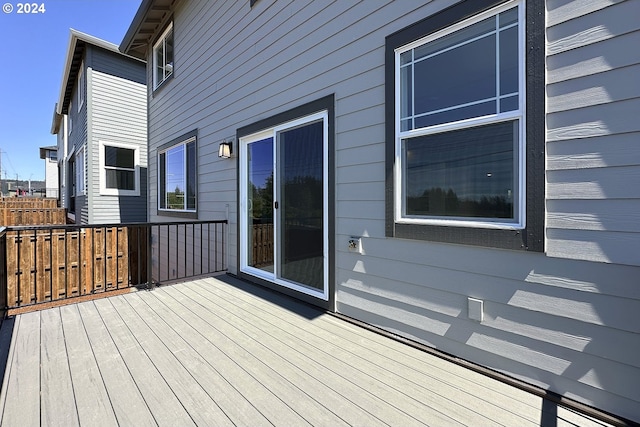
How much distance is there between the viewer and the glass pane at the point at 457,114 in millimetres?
1871

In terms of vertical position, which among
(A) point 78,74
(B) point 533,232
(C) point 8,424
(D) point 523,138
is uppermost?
(A) point 78,74

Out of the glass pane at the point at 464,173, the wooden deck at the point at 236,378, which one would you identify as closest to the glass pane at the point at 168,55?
the wooden deck at the point at 236,378

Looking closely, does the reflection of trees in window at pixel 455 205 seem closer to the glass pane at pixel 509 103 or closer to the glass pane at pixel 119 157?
the glass pane at pixel 509 103

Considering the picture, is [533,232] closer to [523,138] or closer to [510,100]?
[523,138]

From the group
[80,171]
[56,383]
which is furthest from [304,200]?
[80,171]

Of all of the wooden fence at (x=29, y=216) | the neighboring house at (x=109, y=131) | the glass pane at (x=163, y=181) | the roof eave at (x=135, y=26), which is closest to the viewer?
the roof eave at (x=135, y=26)

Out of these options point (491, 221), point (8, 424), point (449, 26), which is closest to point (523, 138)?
point (491, 221)

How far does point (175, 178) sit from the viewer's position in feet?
19.4

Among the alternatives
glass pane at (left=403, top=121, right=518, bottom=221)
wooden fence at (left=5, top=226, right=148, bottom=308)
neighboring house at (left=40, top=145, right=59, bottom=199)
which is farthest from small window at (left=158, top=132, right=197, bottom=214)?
neighboring house at (left=40, top=145, right=59, bottom=199)

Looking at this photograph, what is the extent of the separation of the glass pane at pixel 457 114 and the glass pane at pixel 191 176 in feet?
13.6

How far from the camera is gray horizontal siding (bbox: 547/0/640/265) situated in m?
1.42

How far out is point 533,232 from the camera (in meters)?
1.67

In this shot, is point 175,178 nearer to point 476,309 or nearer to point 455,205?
point 455,205

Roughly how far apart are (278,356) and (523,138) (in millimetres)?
2047
